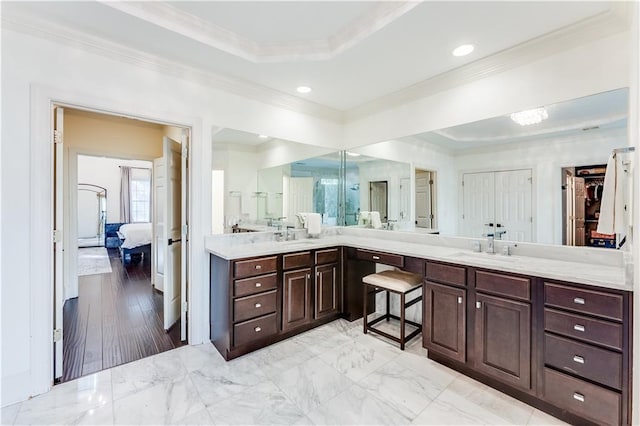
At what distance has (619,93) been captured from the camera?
1.88 meters

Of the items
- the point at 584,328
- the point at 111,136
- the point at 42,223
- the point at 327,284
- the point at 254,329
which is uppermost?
the point at 111,136

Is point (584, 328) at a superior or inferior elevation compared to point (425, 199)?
inferior

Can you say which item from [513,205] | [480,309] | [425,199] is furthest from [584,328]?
[425,199]

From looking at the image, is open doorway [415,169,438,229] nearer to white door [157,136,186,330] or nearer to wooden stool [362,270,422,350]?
wooden stool [362,270,422,350]

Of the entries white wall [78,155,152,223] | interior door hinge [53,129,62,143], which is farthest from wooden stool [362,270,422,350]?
white wall [78,155,152,223]

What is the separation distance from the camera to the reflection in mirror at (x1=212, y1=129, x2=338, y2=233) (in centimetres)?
288

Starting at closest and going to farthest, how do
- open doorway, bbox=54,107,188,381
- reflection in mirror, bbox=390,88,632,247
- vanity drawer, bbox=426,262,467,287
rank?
reflection in mirror, bbox=390,88,632,247 → vanity drawer, bbox=426,262,467,287 → open doorway, bbox=54,107,188,381

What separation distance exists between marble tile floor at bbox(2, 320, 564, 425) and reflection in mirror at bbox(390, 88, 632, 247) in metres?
1.27

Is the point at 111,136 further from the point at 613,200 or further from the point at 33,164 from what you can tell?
the point at 613,200

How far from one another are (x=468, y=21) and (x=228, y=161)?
237cm

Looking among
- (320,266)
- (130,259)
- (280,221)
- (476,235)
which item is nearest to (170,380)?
(320,266)

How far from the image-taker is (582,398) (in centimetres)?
163

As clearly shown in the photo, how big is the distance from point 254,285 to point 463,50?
2.62 metres

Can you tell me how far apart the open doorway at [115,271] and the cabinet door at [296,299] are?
0.99 meters
